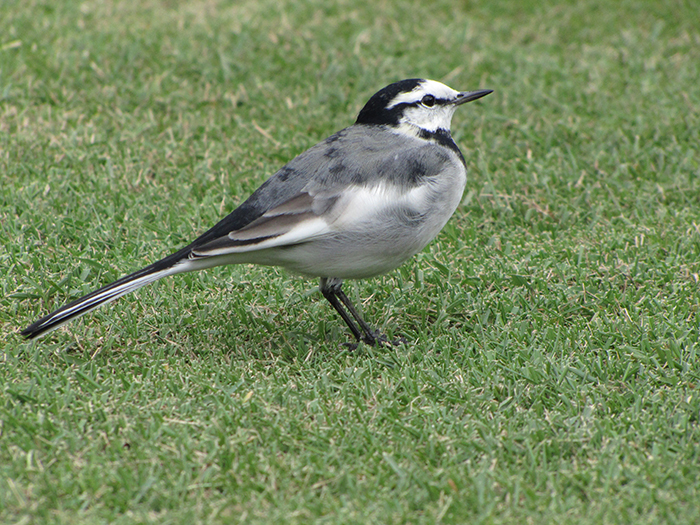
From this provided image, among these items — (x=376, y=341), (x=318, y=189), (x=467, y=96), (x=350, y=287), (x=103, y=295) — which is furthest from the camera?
(x=350, y=287)

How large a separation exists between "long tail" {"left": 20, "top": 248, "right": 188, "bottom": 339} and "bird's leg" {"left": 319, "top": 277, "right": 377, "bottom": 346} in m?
0.95

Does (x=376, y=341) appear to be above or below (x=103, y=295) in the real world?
below

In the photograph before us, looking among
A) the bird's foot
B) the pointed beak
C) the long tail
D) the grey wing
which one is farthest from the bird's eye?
the long tail

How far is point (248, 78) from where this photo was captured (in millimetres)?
8031

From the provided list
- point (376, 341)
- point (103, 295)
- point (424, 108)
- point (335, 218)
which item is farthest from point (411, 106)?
point (103, 295)

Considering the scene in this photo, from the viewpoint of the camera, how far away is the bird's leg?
492 cm

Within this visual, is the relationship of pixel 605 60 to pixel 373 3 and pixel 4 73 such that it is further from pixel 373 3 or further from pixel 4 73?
pixel 4 73

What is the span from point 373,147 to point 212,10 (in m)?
5.20

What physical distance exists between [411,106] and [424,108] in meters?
0.08

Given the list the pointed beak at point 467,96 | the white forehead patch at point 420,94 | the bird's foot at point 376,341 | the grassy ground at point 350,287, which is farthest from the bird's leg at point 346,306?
the pointed beak at point 467,96

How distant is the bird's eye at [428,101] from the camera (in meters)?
5.03

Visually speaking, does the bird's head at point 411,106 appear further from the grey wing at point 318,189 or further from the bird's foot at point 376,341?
the bird's foot at point 376,341

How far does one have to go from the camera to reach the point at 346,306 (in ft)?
16.6

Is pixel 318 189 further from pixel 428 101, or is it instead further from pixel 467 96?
pixel 467 96
